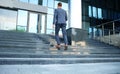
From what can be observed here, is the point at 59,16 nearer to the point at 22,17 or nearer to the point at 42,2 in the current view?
the point at 22,17

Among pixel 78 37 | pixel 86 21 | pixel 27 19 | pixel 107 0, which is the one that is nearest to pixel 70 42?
pixel 78 37

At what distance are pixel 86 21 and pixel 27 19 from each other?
25.6 ft

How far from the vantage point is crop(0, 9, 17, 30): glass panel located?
57.6 feet

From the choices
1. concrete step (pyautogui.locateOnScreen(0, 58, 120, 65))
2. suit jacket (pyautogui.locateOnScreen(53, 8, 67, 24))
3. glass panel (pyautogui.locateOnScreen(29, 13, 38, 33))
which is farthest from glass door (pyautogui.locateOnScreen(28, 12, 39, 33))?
concrete step (pyautogui.locateOnScreen(0, 58, 120, 65))

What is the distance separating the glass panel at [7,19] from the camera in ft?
57.6

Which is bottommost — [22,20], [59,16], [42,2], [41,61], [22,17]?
[41,61]

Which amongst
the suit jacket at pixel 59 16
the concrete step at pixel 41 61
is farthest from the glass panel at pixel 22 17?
the concrete step at pixel 41 61

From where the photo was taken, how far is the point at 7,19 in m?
17.9

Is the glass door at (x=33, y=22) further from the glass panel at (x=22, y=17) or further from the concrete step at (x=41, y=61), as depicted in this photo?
the concrete step at (x=41, y=61)

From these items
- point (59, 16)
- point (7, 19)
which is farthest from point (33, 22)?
point (59, 16)

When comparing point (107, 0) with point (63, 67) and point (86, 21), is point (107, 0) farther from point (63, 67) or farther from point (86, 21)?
point (63, 67)

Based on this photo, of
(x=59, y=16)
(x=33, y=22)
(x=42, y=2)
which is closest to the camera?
(x=59, y=16)

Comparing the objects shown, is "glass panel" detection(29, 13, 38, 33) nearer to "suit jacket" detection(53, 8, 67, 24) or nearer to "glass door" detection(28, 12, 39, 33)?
"glass door" detection(28, 12, 39, 33)

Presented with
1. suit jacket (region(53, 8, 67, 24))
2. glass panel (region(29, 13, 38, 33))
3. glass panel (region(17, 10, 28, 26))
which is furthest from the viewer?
glass panel (region(29, 13, 38, 33))
